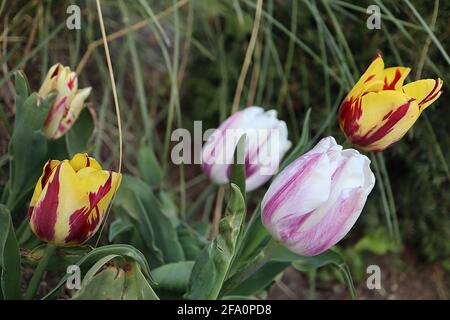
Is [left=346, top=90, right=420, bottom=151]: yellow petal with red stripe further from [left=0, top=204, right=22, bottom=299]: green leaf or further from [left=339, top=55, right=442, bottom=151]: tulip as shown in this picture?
[left=0, top=204, right=22, bottom=299]: green leaf

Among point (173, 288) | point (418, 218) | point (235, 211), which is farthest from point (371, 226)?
point (235, 211)

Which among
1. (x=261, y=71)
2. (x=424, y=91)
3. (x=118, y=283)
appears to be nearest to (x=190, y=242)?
(x=118, y=283)

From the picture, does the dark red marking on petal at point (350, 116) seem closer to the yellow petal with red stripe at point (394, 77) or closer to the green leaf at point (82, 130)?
the yellow petal with red stripe at point (394, 77)

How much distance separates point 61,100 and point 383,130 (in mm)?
366

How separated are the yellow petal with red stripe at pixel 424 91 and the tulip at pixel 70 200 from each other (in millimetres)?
307

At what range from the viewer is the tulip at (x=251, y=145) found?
0.89 metres

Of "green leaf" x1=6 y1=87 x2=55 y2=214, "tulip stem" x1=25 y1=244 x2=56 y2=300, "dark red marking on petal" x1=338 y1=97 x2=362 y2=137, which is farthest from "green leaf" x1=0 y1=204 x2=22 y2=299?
"dark red marking on petal" x1=338 y1=97 x2=362 y2=137

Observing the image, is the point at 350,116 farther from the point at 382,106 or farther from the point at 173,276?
the point at 173,276

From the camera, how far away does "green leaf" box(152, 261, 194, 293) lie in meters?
0.87

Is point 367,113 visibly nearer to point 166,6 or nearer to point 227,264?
point 227,264

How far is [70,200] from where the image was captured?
0.68 metres

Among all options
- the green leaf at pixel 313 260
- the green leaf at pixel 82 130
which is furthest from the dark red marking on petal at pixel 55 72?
the green leaf at pixel 313 260

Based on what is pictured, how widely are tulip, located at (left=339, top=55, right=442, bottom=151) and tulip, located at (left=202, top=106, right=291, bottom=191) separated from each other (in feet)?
0.48

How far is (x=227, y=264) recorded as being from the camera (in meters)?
0.75
